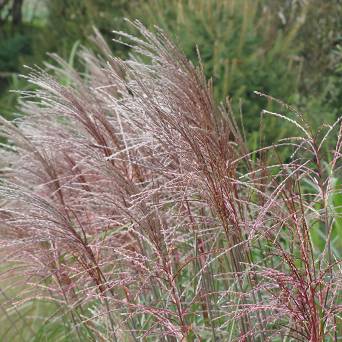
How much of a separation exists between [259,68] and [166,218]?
3.65 metres

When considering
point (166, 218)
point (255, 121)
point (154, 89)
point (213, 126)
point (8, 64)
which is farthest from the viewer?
point (8, 64)

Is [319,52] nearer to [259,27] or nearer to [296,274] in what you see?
[259,27]

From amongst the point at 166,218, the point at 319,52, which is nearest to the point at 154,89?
the point at 166,218

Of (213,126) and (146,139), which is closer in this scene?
(213,126)

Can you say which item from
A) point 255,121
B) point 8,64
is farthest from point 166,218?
point 8,64

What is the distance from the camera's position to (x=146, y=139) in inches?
110

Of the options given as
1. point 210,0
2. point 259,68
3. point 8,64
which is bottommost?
point 8,64

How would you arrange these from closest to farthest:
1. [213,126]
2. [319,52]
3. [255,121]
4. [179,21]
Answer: [213,126]
[255,121]
[179,21]
[319,52]

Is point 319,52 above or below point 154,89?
below

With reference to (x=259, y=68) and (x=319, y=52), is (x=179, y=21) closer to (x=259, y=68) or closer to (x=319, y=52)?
(x=259, y=68)

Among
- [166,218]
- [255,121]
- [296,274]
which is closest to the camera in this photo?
[296,274]

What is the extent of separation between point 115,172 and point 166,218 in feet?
1.86

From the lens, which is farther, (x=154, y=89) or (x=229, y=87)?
(x=229, y=87)

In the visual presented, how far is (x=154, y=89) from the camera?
2.78 meters
